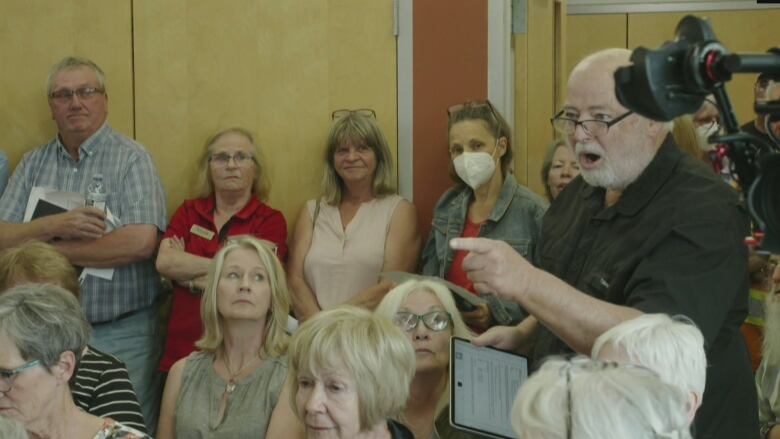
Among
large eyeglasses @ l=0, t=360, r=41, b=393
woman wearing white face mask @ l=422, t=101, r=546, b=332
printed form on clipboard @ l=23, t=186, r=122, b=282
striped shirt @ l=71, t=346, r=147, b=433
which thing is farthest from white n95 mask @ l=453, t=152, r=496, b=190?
large eyeglasses @ l=0, t=360, r=41, b=393

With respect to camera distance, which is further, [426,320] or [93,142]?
[93,142]

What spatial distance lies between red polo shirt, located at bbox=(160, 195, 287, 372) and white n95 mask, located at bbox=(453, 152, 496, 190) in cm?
80

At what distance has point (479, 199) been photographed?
4473mm

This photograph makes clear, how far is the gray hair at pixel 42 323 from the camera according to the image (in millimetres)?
3148

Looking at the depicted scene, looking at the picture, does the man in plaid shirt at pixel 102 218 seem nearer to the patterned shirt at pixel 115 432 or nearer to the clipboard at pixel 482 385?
the patterned shirt at pixel 115 432

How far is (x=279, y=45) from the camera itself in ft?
16.2

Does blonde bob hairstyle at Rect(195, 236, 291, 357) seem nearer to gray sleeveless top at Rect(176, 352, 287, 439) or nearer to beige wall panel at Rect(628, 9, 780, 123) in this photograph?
gray sleeveless top at Rect(176, 352, 287, 439)

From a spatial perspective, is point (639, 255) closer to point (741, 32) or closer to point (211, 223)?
point (211, 223)

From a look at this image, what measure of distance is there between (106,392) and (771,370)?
1.96 meters

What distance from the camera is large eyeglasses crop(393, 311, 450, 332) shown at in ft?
11.8

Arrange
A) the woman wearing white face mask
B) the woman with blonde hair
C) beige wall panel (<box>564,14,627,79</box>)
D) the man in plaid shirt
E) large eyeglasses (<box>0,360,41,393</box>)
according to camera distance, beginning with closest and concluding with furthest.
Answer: large eyeglasses (<box>0,360,41,393</box>), the woman with blonde hair, the woman wearing white face mask, the man in plaid shirt, beige wall panel (<box>564,14,627,79</box>)

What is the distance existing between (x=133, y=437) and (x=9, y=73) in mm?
2325

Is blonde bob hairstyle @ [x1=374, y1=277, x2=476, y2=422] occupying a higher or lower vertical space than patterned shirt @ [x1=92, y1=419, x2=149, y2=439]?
higher

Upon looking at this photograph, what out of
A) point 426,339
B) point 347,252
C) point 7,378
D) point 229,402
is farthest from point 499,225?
point 7,378
